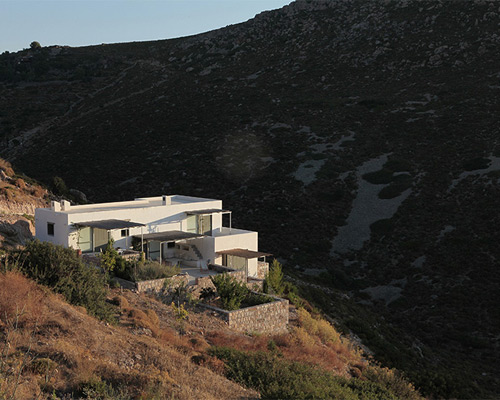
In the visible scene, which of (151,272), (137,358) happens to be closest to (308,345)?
(151,272)

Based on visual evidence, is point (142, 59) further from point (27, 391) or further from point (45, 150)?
point (27, 391)

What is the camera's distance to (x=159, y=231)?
29609 millimetres

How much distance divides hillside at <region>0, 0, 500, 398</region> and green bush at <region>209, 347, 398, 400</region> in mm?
8350

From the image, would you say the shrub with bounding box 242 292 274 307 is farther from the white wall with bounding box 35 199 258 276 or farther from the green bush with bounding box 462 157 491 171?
the green bush with bounding box 462 157 491 171

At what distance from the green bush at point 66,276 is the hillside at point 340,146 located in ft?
44.9

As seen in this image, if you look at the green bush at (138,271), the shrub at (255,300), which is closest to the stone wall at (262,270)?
the shrub at (255,300)

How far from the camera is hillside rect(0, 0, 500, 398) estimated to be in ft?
111

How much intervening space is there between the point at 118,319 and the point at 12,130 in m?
74.2

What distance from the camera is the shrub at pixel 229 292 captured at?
21406 millimetres

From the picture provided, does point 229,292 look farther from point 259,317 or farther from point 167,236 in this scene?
point 167,236

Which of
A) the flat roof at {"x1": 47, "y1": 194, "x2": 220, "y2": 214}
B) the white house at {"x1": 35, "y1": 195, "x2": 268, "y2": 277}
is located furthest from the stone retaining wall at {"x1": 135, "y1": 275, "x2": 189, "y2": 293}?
the flat roof at {"x1": 47, "y1": 194, "x2": 220, "y2": 214}

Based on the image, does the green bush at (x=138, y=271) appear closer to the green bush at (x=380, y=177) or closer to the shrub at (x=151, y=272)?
the shrub at (x=151, y=272)

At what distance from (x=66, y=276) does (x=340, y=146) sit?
161 ft

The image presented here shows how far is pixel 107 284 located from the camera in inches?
802
